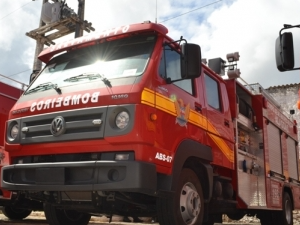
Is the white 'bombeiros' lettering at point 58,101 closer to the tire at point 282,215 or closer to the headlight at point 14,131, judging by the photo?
the headlight at point 14,131

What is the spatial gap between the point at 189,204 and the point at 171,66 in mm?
1659

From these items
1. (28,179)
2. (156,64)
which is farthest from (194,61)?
(28,179)

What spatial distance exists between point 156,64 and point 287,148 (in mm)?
5496

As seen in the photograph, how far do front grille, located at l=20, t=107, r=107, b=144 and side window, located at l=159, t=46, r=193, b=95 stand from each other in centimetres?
92

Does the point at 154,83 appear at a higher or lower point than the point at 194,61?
lower

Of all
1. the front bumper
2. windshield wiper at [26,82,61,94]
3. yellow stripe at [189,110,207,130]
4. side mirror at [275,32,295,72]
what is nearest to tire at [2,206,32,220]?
windshield wiper at [26,82,61,94]

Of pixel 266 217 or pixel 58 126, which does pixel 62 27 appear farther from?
pixel 58 126

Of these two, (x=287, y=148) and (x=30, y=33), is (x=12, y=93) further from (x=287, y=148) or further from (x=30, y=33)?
(x=30, y=33)

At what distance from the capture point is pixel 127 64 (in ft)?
14.9

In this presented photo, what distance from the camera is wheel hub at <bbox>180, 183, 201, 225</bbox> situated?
4.55m

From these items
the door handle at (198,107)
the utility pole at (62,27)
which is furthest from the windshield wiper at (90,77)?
the utility pole at (62,27)

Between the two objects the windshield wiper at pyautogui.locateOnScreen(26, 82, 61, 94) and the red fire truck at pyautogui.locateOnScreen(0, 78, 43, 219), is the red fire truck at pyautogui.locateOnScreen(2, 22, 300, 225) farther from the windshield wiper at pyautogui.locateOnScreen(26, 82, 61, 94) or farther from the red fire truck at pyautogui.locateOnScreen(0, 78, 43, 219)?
the red fire truck at pyautogui.locateOnScreen(0, 78, 43, 219)

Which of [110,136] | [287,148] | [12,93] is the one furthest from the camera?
[287,148]

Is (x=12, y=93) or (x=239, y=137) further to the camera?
(x=12, y=93)
